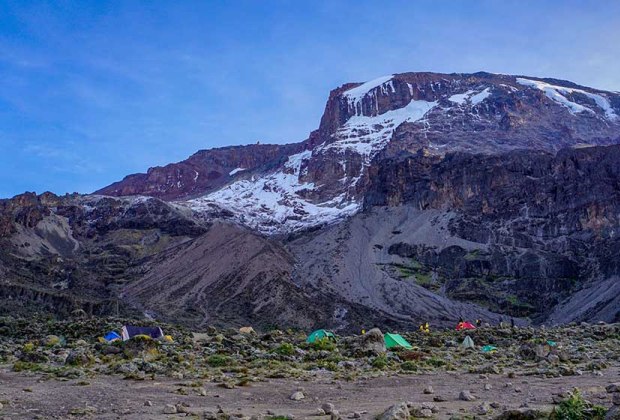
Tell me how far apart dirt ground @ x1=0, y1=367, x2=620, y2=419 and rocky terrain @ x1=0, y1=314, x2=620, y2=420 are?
0.03 meters

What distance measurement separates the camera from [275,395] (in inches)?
638

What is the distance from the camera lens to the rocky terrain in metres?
13.1

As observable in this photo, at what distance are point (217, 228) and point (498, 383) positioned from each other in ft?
548

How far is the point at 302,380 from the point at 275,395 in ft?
9.58

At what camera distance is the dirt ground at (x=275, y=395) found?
13.3 meters

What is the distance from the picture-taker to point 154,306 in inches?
5300

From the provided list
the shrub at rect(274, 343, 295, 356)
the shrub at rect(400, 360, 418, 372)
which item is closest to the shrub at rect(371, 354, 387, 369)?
the shrub at rect(400, 360, 418, 372)

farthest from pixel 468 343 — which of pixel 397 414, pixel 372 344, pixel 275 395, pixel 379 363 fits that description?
pixel 397 414

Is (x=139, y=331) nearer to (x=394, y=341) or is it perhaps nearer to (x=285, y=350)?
(x=285, y=350)

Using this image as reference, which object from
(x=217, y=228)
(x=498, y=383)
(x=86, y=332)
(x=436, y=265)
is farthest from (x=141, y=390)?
(x=217, y=228)

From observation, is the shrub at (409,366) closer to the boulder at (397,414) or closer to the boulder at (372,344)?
the boulder at (372,344)

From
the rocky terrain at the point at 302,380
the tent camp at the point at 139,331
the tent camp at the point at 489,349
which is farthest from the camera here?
the tent camp at the point at 139,331

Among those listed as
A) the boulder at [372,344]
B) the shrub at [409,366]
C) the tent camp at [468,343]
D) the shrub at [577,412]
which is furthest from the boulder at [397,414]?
the tent camp at [468,343]

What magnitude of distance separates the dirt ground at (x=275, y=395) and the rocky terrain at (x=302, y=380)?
1.3 inches
